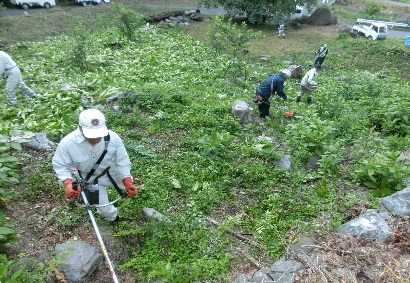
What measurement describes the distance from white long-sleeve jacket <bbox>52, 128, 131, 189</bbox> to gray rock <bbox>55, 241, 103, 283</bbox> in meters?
0.81

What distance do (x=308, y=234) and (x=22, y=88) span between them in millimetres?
7434

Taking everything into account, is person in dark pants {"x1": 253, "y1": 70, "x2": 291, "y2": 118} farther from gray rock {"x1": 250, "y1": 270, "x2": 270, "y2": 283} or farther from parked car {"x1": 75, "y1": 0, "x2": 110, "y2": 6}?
parked car {"x1": 75, "y1": 0, "x2": 110, "y2": 6}

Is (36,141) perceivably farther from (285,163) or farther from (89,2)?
(89,2)

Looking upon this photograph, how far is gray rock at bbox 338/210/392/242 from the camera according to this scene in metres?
4.23

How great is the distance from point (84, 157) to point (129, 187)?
25.9 inches

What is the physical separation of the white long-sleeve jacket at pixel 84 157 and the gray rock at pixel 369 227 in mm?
2886

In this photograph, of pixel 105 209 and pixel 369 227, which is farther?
pixel 105 209

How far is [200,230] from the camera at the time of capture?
15.3 ft

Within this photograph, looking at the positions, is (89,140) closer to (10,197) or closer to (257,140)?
(10,197)

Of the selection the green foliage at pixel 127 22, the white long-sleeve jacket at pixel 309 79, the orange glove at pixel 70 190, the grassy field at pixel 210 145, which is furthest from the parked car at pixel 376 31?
the orange glove at pixel 70 190

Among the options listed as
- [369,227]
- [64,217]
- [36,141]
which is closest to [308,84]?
[369,227]

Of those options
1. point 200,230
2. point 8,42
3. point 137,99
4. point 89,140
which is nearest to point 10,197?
point 89,140

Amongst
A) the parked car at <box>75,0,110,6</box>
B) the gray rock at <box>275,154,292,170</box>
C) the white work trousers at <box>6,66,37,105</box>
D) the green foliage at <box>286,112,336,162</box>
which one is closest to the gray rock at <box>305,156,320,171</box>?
the green foliage at <box>286,112,336,162</box>

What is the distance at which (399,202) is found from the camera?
483 centimetres
